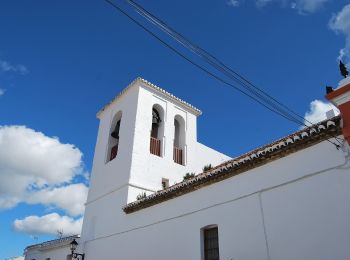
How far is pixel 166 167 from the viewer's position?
45.0 ft

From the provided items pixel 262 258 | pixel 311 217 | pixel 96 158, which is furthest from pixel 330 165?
pixel 96 158

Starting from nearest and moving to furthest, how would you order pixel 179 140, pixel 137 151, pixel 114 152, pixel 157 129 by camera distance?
pixel 137 151 < pixel 114 152 < pixel 157 129 < pixel 179 140

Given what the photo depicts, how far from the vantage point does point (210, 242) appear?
330 inches

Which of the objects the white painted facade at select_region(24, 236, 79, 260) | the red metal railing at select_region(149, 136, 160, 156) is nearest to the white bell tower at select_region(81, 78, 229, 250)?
the red metal railing at select_region(149, 136, 160, 156)

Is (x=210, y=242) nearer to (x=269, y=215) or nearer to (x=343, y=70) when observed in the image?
(x=269, y=215)

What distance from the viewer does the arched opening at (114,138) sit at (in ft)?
47.9

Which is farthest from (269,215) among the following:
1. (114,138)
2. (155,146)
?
(114,138)

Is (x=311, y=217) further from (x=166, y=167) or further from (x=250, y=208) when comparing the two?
(x=166, y=167)

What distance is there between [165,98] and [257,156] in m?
8.22

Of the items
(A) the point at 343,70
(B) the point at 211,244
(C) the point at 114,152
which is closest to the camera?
(A) the point at 343,70

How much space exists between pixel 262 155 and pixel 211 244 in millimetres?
2637

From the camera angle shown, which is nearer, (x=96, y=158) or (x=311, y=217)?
(x=311, y=217)

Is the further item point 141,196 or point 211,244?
point 141,196

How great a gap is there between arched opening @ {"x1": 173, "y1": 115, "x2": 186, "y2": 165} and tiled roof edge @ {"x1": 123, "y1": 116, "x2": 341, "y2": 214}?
14.4ft
